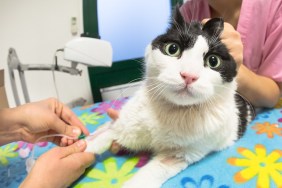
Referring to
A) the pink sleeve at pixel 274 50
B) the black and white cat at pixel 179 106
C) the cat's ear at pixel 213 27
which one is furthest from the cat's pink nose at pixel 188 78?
the pink sleeve at pixel 274 50

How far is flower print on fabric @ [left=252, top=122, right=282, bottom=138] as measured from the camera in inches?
27.4

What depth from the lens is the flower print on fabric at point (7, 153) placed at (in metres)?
0.68

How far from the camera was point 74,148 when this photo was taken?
1.89 feet

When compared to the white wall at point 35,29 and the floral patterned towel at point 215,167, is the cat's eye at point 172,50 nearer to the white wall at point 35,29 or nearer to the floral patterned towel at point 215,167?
the floral patterned towel at point 215,167

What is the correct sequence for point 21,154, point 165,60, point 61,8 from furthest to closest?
1. point 61,8
2. point 21,154
3. point 165,60

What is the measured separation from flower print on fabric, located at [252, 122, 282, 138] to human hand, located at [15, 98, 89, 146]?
17.9 inches

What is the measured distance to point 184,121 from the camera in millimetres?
541

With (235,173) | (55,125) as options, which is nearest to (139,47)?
(55,125)

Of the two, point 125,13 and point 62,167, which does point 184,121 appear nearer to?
point 62,167

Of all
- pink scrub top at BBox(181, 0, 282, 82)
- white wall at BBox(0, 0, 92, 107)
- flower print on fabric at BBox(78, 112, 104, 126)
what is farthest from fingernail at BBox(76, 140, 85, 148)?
white wall at BBox(0, 0, 92, 107)

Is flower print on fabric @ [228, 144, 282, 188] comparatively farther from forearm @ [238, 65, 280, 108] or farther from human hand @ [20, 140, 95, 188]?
human hand @ [20, 140, 95, 188]

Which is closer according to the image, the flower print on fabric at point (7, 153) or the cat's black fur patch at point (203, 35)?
the cat's black fur patch at point (203, 35)

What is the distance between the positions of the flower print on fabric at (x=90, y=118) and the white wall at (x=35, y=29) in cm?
76

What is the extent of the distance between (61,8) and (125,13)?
455 millimetres
